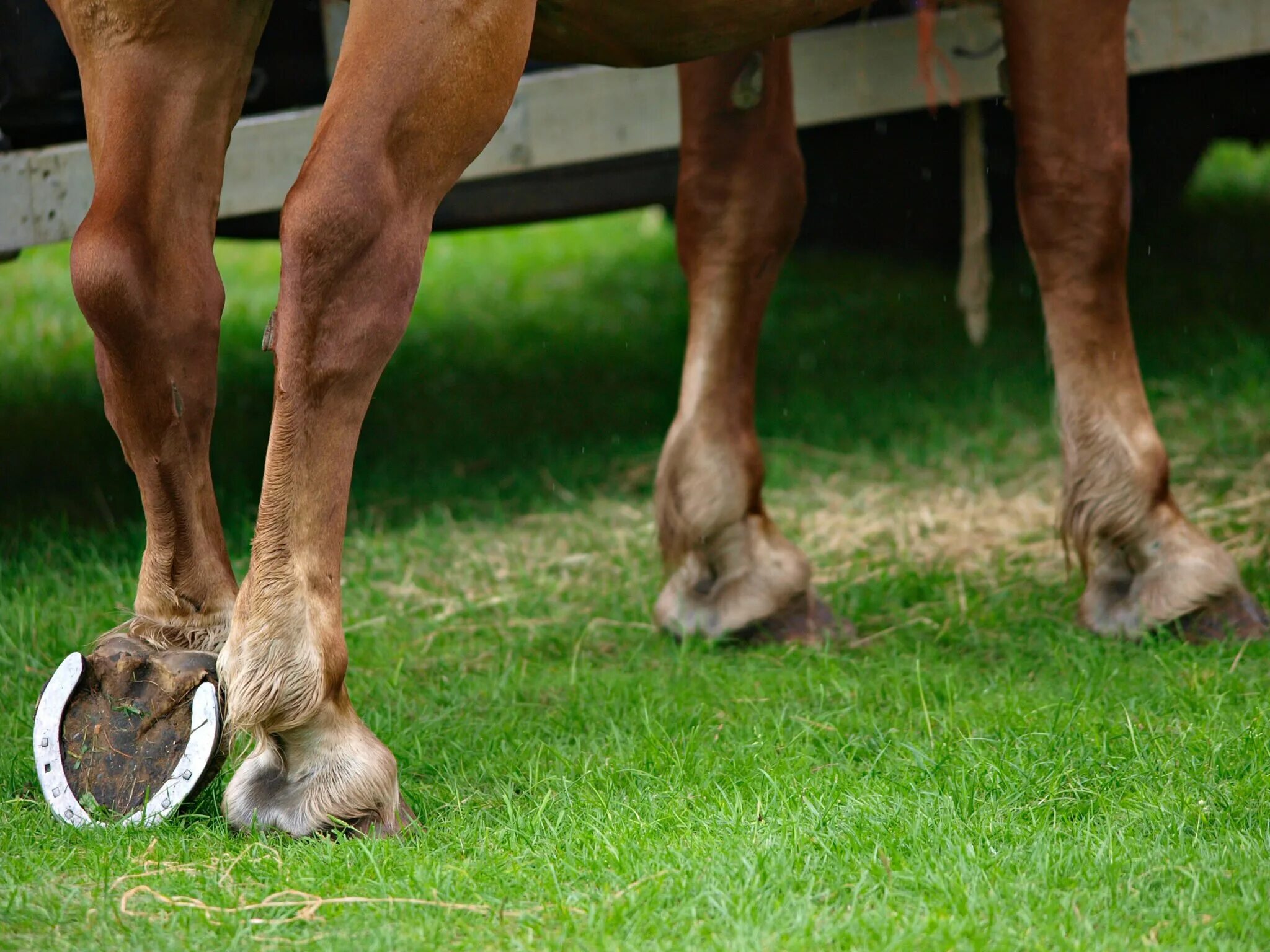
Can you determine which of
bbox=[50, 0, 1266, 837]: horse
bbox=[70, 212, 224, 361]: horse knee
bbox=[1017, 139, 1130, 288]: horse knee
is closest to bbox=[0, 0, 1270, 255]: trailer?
bbox=[1017, 139, 1130, 288]: horse knee

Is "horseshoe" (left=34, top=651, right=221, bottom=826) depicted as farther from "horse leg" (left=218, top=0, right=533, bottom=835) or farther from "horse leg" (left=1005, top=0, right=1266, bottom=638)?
"horse leg" (left=1005, top=0, right=1266, bottom=638)

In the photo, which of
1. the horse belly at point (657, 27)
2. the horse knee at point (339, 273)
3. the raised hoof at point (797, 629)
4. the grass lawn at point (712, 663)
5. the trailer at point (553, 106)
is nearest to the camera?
the grass lawn at point (712, 663)

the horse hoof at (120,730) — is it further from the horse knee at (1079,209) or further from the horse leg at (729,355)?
the horse knee at (1079,209)

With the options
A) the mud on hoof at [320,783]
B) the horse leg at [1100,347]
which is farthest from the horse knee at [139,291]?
the horse leg at [1100,347]

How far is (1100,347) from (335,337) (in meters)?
1.53

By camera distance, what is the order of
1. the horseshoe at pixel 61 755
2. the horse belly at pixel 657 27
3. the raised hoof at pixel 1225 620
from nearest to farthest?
the horseshoe at pixel 61 755
the horse belly at pixel 657 27
the raised hoof at pixel 1225 620

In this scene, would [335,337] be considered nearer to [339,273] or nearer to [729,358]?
[339,273]

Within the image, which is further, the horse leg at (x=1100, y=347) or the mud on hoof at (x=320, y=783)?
the horse leg at (x=1100, y=347)

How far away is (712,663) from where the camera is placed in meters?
2.63

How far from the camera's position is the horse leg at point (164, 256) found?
1.95 meters

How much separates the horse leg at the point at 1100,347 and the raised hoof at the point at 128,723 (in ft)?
5.24

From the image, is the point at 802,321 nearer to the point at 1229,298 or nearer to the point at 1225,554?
the point at 1229,298

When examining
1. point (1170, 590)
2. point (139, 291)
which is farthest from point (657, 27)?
point (1170, 590)

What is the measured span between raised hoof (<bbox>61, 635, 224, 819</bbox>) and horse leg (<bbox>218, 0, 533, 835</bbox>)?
0.17 metres
